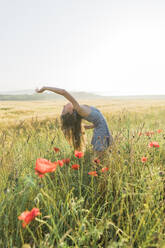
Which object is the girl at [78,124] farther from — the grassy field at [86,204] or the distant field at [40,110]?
the distant field at [40,110]

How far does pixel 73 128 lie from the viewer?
7.07 ft

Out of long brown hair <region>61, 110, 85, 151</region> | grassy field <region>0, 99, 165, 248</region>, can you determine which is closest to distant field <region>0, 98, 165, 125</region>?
long brown hair <region>61, 110, 85, 151</region>

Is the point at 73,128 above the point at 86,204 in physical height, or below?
above

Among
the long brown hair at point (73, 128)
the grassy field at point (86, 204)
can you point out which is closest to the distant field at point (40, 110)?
the long brown hair at point (73, 128)

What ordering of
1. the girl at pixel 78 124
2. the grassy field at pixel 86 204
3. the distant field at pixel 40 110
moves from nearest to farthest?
1. the grassy field at pixel 86 204
2. the girl at pixel 78 124
3. the distant field at pixel 40 110

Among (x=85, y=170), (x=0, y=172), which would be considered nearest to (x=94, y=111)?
(x=85, y=170)

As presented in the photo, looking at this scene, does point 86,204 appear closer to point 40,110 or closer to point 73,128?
point 73,128

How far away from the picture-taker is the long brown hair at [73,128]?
6.99ft

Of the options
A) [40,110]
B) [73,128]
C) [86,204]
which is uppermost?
[73,128]

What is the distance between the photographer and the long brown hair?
2.13m

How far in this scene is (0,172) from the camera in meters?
1.35

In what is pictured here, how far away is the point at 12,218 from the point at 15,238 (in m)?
0.10

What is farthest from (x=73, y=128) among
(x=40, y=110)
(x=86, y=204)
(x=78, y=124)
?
(x=40, y=110)

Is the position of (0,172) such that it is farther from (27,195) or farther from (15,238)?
(15,238)
